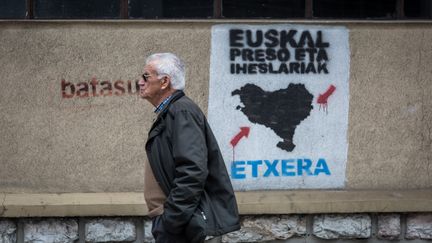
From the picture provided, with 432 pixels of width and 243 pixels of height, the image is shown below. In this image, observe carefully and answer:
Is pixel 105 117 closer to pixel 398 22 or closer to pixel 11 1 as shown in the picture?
pixel 11 1

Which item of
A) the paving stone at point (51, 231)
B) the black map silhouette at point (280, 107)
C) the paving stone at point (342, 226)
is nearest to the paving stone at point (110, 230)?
the paving stone at point (51, 231)

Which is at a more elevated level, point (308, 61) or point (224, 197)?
point (308, 61)

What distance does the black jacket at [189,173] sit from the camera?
426 centimetres

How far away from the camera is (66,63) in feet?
21.2

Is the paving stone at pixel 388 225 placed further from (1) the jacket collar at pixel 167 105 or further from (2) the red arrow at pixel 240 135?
(1) the jacket collar at pixel 167 105

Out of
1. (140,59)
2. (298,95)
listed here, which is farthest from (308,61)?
(140,59)

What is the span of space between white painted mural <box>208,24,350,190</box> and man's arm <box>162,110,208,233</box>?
88.7 inches

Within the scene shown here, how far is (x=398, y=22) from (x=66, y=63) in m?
2.44

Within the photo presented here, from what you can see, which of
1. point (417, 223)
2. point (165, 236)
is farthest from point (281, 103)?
point (165, 236)

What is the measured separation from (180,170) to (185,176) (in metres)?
0.04

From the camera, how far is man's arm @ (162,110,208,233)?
4250 millimetres

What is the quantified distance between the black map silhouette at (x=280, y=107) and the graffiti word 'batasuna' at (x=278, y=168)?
12 cm

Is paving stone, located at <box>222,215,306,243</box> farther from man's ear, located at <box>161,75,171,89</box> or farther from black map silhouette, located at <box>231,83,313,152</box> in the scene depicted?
man's ear, located at <box>161,75,171,89</box>

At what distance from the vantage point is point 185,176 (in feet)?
13.9
